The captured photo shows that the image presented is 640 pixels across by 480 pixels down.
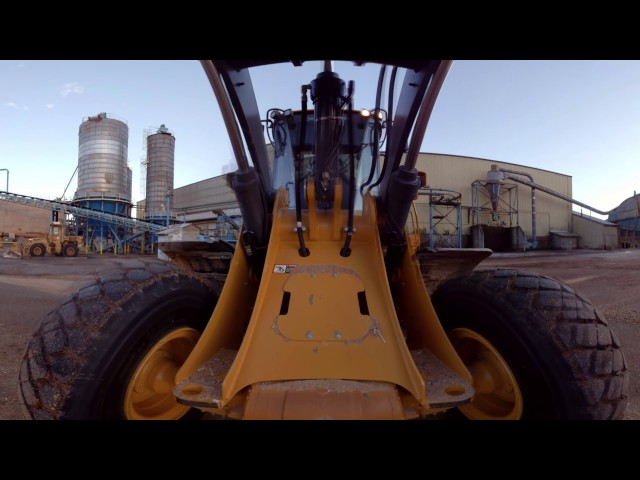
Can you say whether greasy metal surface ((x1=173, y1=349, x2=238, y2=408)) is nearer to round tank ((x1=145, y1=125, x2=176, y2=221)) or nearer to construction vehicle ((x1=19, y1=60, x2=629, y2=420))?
construction vehicle ((x1=19, y1=60, x2=629, y2=420))

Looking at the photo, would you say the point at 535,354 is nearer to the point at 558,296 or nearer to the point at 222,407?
the point at 558,296

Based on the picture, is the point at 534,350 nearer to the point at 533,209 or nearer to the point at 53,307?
the point at 53,307

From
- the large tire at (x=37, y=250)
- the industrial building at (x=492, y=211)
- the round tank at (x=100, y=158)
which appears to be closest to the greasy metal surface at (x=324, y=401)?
the industrial building at (x=492, y=211)

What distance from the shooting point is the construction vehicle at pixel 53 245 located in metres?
23.9

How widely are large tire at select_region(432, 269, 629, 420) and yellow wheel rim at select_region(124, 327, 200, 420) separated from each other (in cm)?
160

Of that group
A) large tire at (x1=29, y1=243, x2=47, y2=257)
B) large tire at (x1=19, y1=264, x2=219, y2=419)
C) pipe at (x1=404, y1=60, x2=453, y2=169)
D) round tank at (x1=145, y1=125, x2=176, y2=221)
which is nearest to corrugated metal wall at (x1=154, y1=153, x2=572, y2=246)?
round tank at (x1=145, y1=125, x2=176, y2=221)

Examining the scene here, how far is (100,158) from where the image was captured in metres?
29.6

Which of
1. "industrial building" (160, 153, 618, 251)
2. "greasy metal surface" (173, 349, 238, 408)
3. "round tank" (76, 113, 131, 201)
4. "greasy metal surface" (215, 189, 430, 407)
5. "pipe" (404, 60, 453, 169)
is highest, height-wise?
"round tank" (76, 113, 131, 201)

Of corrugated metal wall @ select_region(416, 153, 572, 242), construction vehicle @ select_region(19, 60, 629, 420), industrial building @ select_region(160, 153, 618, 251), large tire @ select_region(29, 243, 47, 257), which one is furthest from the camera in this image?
corrugated metal wall @ select_region(416, 153, 572, 242)

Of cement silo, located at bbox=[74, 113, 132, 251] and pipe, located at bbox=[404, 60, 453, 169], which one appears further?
cement silo, located at bbox=[74, 113, 132, 251]

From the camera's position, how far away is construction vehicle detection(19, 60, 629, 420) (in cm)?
157

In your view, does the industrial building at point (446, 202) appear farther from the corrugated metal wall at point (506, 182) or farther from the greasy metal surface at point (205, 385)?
the greasy metal surface at point (205, 385)

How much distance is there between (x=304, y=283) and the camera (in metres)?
1.89

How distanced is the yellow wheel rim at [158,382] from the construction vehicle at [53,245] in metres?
28.4
